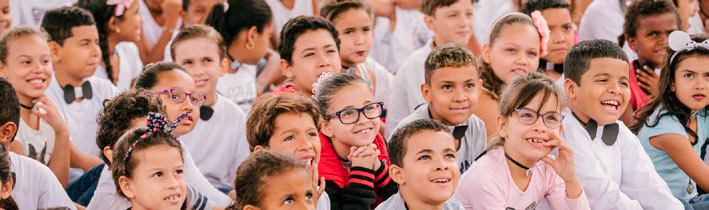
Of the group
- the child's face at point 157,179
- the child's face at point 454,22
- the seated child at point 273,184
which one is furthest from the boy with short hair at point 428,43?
the seated child at point 273,184

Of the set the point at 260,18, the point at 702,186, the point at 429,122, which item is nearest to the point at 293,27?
the point at 260,18

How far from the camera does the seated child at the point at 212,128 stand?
4066 millimetres

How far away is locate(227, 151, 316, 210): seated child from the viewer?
254 cm

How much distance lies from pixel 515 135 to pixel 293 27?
123 centimetres

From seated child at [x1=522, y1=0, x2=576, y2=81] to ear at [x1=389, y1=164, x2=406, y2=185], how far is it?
1746 millimetres

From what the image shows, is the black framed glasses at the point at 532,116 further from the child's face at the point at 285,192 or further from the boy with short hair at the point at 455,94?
the child's face at the point at 285,192

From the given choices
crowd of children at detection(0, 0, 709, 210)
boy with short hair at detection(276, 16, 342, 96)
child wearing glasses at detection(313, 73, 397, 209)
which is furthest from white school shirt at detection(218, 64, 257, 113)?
child wearing glasses at detection(313, 73, 397, 209)

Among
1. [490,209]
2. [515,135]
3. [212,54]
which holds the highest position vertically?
[212,54]

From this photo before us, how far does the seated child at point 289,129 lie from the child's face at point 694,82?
1614 mm

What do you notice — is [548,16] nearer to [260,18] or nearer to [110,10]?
[260,18]

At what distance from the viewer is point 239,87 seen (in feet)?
15.5

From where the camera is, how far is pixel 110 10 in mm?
4820

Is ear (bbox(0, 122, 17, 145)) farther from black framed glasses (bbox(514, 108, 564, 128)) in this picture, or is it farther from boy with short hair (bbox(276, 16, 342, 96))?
black framed glasses (bbox(514, 108, 564, 128))

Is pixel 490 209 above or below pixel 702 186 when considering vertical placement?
above
